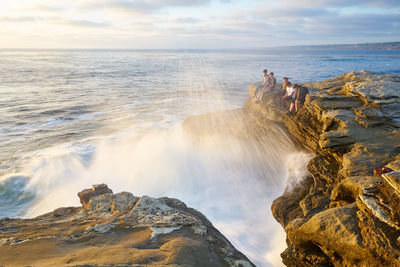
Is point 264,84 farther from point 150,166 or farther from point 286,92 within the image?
point 150,166

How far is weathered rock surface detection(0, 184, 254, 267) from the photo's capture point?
11.7 feet

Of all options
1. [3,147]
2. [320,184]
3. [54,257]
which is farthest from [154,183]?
[3,147]

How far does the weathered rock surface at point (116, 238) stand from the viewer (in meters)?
3.57

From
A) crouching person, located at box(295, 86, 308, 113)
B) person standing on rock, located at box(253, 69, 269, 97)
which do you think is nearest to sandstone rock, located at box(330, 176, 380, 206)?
crouching person, located at box(295, 86, 308, 113)

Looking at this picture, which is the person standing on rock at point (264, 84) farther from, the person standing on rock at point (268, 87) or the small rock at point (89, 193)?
the small rock at point (89, 193)

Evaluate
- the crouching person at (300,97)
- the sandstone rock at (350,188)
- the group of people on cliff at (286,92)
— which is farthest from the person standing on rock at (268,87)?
the sandstone rock at (350,188)

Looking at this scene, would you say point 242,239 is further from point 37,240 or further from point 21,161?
point 21,161

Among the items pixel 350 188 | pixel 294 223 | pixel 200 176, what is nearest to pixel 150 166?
pixel 200 176

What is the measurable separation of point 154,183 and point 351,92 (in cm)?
794

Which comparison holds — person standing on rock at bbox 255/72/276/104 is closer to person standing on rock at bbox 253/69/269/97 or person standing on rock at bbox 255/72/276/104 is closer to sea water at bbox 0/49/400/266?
person standing on rock at bbox 253/69/269/97

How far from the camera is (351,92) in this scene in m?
8.91

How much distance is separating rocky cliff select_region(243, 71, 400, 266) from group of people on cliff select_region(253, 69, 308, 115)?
441mm

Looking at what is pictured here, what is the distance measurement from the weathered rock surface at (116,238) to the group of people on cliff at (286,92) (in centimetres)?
703

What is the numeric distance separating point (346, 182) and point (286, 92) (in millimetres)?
7219
